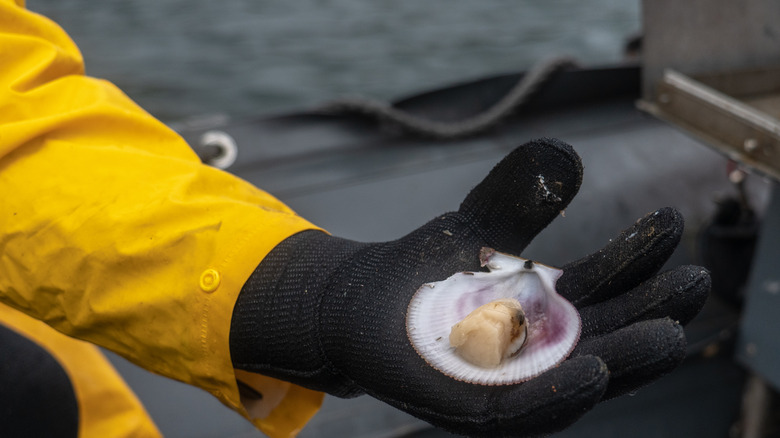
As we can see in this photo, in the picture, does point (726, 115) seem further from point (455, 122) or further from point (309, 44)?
point (309, 44)

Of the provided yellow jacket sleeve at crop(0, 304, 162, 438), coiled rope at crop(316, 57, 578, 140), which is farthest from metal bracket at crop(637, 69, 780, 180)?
yellow jacket sleeve at crop(0, 304, 162, 438)

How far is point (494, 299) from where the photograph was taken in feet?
2.64

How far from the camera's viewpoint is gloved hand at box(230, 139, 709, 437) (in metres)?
0.60

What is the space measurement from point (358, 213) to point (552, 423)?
96cm

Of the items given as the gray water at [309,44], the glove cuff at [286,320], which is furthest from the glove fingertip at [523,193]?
the gray water at [309,44]

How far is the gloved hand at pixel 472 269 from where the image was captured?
1.98ft

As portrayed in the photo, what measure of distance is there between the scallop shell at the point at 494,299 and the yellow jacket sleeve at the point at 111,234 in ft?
0.64

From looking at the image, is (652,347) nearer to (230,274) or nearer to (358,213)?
(230,274)

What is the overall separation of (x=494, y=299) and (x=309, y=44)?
3094 mm

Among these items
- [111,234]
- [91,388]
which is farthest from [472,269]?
[91,388]

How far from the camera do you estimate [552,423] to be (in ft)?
1.96

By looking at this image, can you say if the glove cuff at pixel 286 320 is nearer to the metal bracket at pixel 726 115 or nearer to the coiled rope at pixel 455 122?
the metal bracket at pixel 726 115

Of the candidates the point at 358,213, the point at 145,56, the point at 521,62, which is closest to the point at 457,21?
the point at 521,62

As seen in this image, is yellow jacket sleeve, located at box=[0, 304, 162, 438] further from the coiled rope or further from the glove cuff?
the coiled rope
